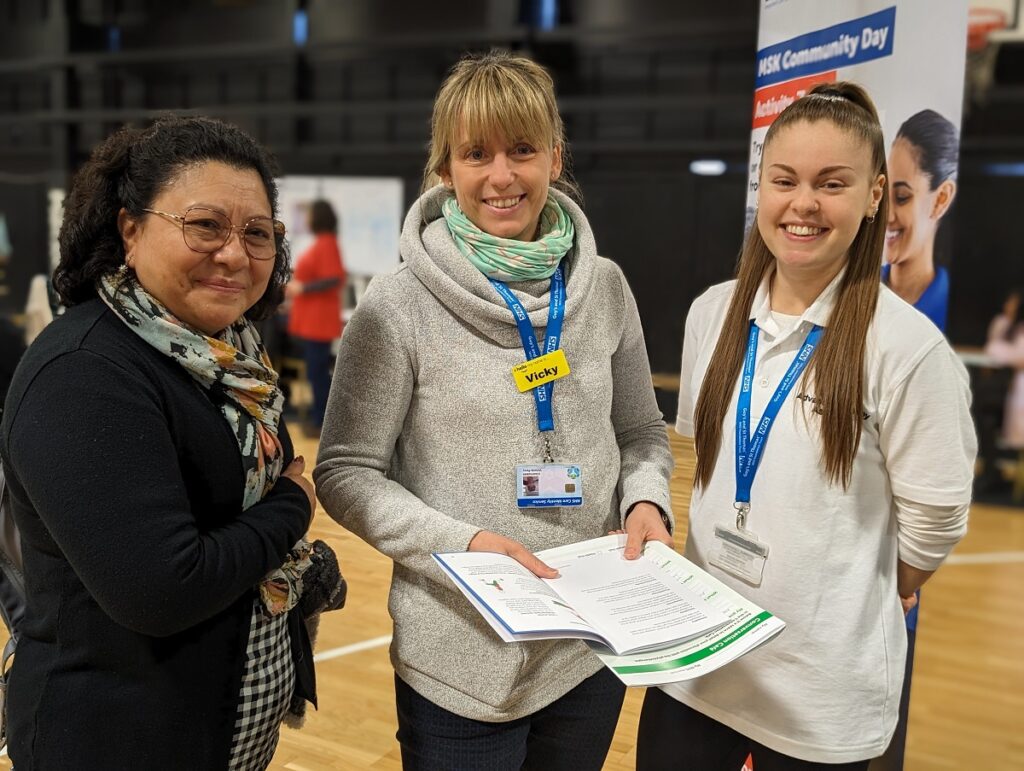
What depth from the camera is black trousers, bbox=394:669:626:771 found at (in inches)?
59.1

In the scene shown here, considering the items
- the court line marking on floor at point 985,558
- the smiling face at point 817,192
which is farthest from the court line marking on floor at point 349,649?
the court line marking on floor at point 985,558

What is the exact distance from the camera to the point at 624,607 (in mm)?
1377

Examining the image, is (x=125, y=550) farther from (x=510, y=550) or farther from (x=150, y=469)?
(x=510, y=550)

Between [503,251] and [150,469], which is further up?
[503,251]

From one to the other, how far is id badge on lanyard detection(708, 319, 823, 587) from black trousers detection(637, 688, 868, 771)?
30 centimetres

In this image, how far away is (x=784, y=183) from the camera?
1.53 metres

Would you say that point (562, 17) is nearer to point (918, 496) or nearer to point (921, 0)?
point (921, 0)

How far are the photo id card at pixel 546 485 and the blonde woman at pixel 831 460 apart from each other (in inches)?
13.0

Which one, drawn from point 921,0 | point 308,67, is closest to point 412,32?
point 308,67

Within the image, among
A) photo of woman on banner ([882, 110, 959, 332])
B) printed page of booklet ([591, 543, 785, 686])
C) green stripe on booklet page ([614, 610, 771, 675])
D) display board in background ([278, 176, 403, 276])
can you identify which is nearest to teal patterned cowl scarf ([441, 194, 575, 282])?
printed page of booklet ([591, 543, 785, 686])

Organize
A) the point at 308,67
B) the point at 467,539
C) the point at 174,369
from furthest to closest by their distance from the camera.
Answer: the point at 308,67
the point at 467,539
the point at 174,369

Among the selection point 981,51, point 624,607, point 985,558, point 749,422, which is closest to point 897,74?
point 749,422

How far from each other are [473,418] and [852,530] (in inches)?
27.0

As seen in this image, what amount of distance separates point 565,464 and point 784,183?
0.63 meters
